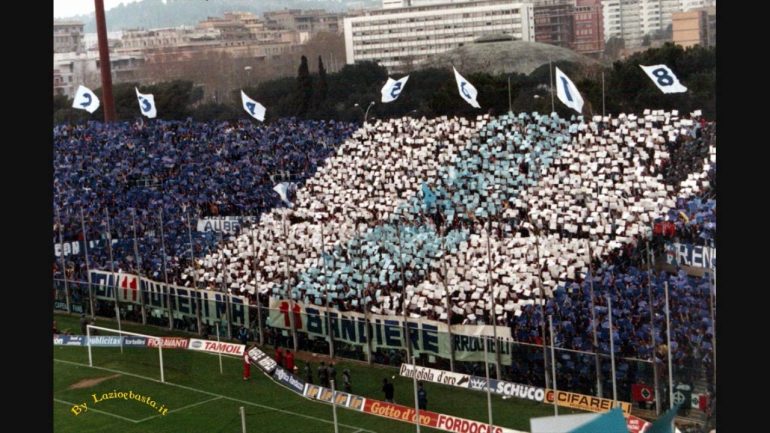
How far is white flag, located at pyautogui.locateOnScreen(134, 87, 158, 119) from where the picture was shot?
26.2 metres

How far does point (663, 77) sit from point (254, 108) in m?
8.31

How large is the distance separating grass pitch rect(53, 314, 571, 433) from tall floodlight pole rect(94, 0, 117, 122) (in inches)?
219

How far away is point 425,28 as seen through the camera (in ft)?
71.3

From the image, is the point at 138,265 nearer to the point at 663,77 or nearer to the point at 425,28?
the point at 425,28

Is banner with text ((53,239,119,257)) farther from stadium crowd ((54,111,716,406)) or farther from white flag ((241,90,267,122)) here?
white flag ((241,90,267,122))

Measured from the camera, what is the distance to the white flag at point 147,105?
26.2 meters

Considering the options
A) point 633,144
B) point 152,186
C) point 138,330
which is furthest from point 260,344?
point 633,144

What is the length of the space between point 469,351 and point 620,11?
5.21 m

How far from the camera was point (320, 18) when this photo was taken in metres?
23.4

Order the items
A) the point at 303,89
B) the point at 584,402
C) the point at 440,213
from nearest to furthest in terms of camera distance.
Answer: the point at 584,402
the point at 440,213
the point at 303,89

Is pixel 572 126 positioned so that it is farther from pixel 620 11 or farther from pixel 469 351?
pixel 469 351

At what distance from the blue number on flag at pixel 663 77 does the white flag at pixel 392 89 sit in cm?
474

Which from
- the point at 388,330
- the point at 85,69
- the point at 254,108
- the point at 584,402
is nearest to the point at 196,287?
the point at 254,108

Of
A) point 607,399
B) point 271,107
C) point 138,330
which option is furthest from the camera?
point 271,107
